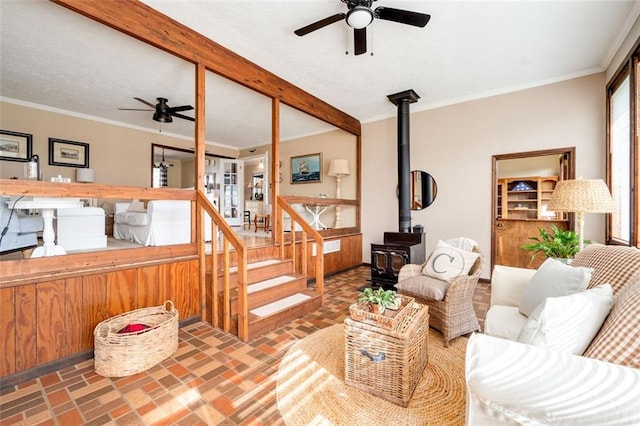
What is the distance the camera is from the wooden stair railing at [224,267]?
8.27ft

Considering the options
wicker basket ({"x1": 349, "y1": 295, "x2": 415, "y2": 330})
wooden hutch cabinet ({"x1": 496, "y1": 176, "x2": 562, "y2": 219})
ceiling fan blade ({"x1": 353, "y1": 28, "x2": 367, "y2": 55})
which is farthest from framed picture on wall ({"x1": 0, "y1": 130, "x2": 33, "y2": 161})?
wooden hutch cabinet ({"x1": 496, "y1": 176, "x2": 562, "y2": 219})

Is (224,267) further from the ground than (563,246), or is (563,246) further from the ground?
(563,246)

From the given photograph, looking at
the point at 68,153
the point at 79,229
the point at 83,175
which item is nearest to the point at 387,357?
the point at 79,229

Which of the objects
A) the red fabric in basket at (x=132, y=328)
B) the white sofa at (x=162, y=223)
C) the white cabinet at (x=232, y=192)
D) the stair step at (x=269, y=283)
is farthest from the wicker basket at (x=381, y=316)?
the white cabinet at (x=232, y=192)

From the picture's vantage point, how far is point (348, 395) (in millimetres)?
1777

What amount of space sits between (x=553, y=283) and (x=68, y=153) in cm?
729

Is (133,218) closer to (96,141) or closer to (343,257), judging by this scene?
(96,141)

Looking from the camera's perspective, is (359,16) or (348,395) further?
(359,16)

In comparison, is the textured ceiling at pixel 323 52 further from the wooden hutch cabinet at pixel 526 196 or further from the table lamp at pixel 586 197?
the wooden hutch cabinet at pixel 526 196

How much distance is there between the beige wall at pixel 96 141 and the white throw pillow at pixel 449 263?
6.33 metres

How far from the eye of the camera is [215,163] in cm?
765

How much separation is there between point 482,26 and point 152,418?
14.0 feet

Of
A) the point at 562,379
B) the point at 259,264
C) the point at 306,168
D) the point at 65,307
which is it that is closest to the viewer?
the point at 562,379

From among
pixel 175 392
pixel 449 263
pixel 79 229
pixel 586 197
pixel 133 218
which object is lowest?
pixel 175 392
